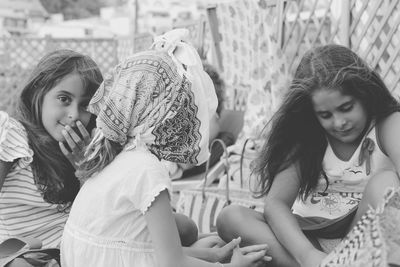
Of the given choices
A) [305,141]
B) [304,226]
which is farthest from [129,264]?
[305,141]

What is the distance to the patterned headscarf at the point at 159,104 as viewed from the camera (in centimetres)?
147

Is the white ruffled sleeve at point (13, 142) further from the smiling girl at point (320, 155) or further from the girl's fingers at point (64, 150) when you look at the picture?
the smiling girl at point (320, 155)

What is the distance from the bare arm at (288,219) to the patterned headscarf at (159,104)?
1.13 ft

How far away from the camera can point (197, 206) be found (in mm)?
2793

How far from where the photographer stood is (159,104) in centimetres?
146

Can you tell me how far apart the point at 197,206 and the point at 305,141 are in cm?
95

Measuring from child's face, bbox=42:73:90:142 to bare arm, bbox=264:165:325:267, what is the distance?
65 centimetres

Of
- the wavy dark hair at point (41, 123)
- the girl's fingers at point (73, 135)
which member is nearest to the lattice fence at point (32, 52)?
the wavy dark hair at point (41, 123)

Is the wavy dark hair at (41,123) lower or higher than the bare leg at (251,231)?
higher

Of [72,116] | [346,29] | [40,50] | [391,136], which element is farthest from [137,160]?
[40,50]

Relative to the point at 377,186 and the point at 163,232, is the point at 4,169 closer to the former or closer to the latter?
the point at 163,232

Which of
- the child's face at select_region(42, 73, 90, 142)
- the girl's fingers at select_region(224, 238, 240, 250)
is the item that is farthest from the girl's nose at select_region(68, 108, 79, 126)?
the girl's fingers at select_region(224, 238, 240, 250)

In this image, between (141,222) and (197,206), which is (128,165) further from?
(197,206)

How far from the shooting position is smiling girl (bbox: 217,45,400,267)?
1778mm
